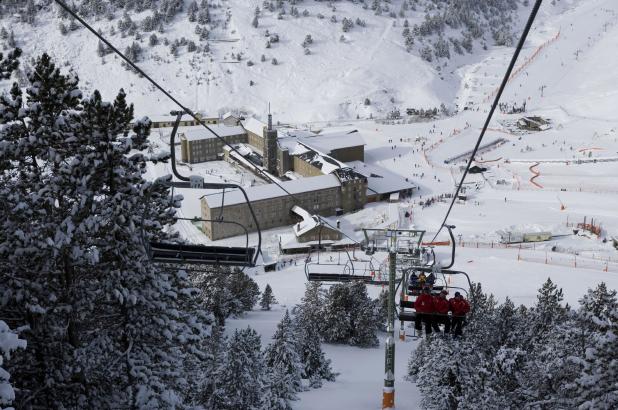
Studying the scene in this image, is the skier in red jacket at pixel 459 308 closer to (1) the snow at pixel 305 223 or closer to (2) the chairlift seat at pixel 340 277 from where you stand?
(2) the chairlift seat at pixel 340 277

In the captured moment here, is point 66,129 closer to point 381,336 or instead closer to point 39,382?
point 39,382

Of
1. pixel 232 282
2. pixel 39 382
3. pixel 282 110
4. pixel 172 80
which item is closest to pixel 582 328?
pixel 39 382

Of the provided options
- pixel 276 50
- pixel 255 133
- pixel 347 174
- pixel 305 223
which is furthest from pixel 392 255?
pixel 276 50

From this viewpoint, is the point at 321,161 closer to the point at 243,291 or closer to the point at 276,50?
the point at 243,291

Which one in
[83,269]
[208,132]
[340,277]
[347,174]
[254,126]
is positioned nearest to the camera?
[83,269]

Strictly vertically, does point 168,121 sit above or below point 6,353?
above
